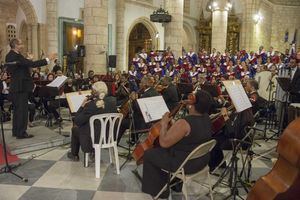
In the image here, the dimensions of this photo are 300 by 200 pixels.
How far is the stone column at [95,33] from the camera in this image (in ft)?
26.7

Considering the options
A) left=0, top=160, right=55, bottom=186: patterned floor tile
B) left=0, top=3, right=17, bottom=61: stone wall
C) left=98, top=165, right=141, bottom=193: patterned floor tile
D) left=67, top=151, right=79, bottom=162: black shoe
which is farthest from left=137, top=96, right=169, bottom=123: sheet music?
left=0, top=3, right=17, bottom=61: stone wall

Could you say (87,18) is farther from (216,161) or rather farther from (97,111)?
(216,161)

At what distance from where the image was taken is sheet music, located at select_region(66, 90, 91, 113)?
4.87m

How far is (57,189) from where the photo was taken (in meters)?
3.88

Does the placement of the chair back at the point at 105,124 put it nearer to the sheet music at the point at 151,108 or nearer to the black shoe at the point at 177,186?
the sheet music at the point at 151,108

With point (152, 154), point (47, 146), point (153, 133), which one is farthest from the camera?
point (47, 146)

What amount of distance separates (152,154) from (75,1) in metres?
12.3

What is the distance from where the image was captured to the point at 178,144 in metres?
3.22

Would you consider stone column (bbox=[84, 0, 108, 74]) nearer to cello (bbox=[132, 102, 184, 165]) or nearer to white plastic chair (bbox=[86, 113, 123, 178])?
white plastic chair (bbox=[86, 113, 123, 178])

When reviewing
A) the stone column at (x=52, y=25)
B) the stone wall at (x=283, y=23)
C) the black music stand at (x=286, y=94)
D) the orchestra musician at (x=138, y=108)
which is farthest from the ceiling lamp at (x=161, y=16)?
the stone wall at (x=283, y=23)

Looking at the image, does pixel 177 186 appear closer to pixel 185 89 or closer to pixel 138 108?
pixel 138 108

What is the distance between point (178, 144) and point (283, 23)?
21.6 metres

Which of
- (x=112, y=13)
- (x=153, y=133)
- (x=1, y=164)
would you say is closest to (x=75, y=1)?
(x=112, y=13)

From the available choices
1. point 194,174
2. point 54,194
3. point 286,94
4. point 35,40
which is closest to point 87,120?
point 54,194
